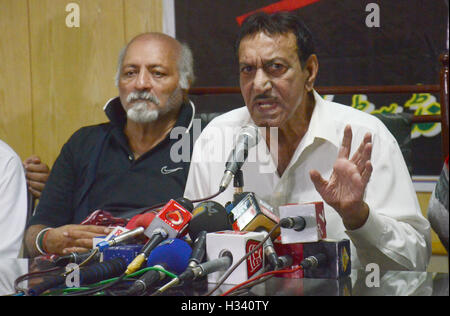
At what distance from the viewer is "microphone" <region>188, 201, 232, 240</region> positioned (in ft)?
3.31

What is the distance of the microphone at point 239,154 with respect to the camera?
107cm

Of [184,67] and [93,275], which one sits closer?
[93,275]

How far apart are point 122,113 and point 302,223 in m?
1.39

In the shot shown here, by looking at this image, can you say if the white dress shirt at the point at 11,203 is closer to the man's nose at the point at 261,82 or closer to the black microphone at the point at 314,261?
the man's nose at the point at 261,82

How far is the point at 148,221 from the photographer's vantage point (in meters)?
1.10

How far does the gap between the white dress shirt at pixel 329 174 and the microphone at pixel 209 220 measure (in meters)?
0.30

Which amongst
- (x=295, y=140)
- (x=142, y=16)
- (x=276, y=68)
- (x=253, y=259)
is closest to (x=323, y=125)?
(x=295, y=140)

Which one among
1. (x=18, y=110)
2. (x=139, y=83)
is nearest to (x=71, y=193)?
(x=139, y=83)

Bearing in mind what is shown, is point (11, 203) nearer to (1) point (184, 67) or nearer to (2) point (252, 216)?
(1) point (184, 67)

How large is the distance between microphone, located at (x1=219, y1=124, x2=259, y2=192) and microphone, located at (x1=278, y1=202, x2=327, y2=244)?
154mm

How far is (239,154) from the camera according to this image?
1120 mm

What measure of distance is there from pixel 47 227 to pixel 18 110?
845mm

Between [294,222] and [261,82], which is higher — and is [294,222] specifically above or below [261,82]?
below

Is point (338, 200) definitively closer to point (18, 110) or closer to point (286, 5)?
point (286, 5)
